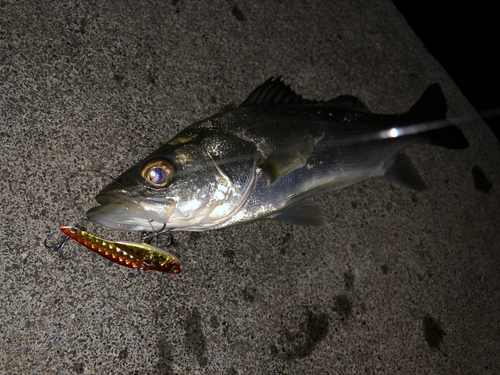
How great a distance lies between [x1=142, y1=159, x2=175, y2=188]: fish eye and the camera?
1.57 meters

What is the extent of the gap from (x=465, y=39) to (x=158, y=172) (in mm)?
6200

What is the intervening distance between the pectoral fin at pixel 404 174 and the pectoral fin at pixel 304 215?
0.85m

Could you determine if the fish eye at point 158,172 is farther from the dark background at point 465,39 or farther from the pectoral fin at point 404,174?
the dark background at point 465,39

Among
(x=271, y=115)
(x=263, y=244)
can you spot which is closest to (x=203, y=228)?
(x=263, y=244)

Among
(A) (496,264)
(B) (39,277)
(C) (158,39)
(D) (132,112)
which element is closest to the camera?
(B) (39,277)

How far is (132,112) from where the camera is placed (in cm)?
208

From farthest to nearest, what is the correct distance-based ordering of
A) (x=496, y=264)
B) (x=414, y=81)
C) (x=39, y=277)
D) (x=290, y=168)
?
(x=414, y=81)
(x=496, y=264)
(x=290, y=168)
(x=39, y=277)

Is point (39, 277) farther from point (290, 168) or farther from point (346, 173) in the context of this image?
point (346, 173)

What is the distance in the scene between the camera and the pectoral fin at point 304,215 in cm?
202

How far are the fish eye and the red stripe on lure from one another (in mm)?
364

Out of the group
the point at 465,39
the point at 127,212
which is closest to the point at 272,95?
the point at 127,212

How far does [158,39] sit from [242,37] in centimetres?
70

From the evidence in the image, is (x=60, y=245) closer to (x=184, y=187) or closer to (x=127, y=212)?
(x=127, y=212)

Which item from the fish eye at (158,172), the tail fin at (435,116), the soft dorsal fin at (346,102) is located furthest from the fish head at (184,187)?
the tail fin at (435,116)
